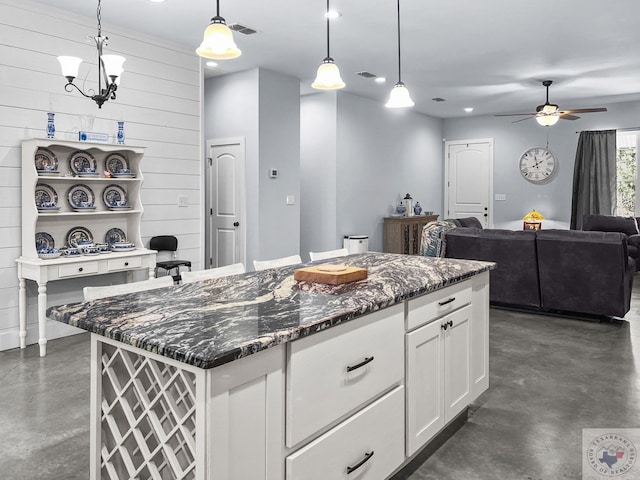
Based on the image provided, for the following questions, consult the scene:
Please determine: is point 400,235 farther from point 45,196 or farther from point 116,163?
point 45,196

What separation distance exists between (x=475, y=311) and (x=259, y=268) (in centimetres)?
123

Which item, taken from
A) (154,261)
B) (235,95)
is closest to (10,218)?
(154,261)

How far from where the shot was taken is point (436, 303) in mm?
2375

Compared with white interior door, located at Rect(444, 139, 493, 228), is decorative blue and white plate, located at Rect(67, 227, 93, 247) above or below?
below

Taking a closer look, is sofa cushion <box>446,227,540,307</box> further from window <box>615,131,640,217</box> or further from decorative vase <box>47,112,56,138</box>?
window <box>615,131,640,217</box>

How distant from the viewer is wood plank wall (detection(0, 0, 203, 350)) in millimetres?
4145

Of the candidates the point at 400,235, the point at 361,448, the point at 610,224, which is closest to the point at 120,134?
the point at 361,448

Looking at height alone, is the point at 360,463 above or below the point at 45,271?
below

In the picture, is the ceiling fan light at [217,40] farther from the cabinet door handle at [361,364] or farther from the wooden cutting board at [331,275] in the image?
the cabinet door handle at [361,364]

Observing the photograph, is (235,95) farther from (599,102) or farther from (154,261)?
(599,102)

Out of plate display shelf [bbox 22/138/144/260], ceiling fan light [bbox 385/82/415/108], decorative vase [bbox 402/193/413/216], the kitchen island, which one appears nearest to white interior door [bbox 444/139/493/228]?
decorative vase [bbox 402/193/413/216]

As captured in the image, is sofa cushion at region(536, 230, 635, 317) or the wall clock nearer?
sofa cushion at region(536, 230, 635, 317)

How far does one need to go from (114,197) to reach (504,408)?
3764 millimetres

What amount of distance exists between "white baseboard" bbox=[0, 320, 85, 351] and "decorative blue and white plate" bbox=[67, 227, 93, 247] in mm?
716
